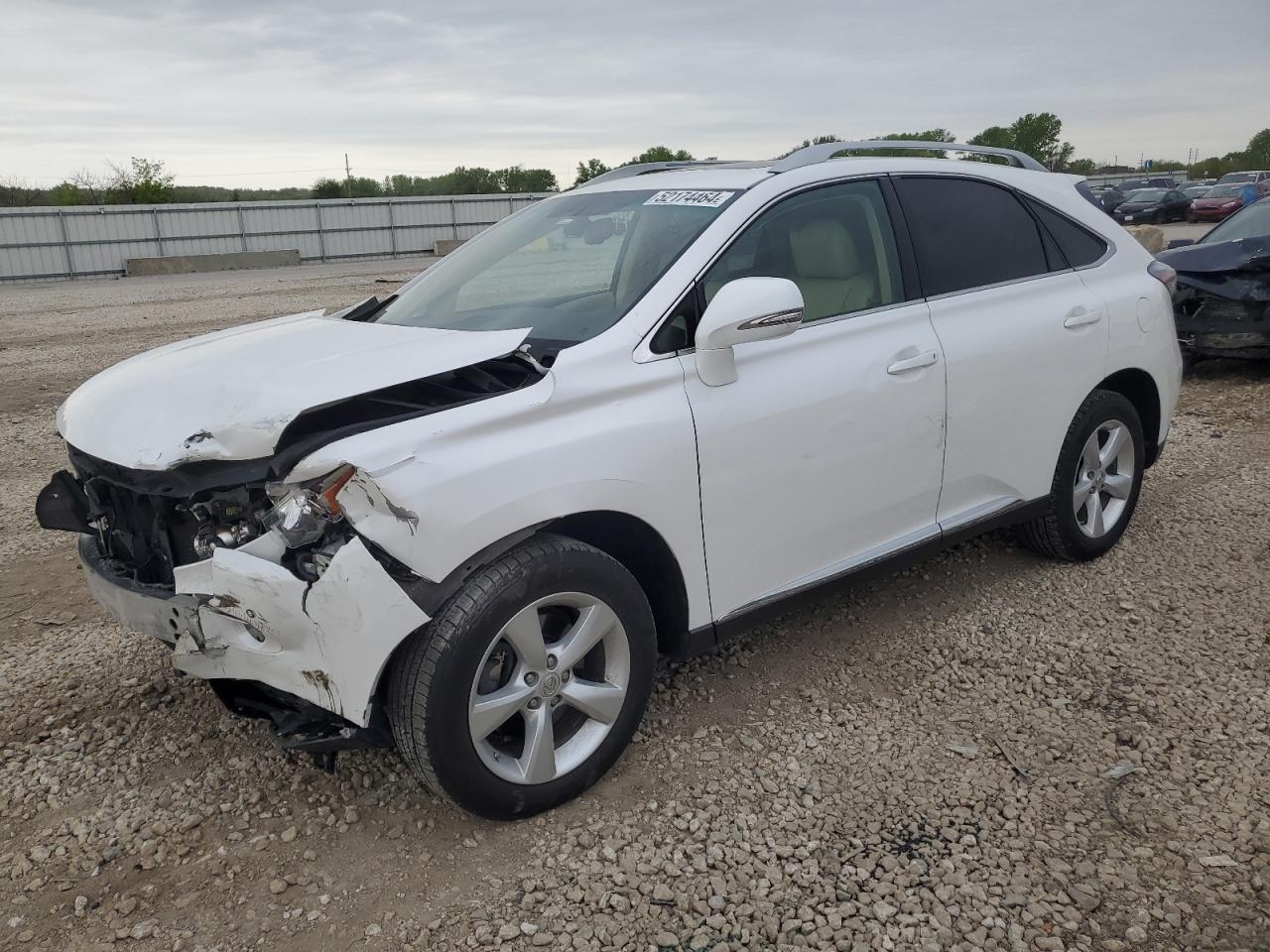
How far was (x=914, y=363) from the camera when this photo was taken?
354cm

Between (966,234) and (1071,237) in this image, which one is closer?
(966,234)

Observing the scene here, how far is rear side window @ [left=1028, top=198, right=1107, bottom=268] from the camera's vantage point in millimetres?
4324

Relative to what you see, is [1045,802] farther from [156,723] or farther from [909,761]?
[156,723]

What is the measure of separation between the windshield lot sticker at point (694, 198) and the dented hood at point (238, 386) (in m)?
0.91

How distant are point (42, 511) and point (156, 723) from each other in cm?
90

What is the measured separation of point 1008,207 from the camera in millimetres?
4203

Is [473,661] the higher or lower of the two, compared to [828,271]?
lower

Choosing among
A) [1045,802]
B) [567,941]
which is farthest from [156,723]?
[1045,802]

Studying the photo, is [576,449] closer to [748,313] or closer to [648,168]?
[748,313]

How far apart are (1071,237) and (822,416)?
1.95 m

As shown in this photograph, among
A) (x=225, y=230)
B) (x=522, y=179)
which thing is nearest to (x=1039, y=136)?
(x=522, y=179)

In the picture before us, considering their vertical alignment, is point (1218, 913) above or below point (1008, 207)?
below

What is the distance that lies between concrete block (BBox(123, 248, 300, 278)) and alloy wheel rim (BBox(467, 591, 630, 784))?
3189 cm

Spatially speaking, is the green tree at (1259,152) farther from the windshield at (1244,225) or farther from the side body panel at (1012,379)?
the side body panel at (1012,379)
